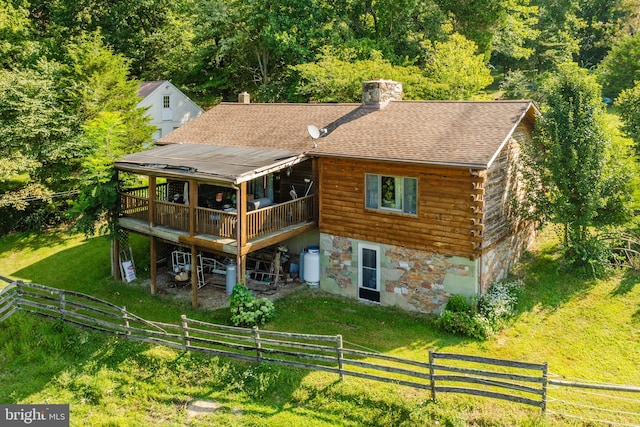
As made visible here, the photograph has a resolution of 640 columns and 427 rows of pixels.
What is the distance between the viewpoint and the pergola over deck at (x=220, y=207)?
1455cm

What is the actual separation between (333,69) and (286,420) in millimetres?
20533

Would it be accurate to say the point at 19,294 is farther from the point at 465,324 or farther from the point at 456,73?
the point at 456,73

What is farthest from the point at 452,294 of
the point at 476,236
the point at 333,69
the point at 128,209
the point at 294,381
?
the point at 333,69

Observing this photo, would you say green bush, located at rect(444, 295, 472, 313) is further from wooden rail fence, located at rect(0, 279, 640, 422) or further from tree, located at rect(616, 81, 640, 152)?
tree, located at rect(616, 81, 640, 152)

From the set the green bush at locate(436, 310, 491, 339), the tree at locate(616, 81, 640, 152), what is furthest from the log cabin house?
the tree at locate(616, 81, 640, 152)

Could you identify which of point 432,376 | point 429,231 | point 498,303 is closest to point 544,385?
point 432,376

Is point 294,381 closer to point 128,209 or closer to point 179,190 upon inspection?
point 128,209

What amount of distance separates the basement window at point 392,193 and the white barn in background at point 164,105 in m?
23.3

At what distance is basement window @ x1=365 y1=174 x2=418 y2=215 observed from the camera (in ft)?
48.2

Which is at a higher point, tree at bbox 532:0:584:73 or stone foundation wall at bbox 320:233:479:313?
tree at bbox 532:0:584:73

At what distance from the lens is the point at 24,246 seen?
23.3 metres

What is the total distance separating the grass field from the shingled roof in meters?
4.61

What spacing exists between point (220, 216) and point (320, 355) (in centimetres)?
521

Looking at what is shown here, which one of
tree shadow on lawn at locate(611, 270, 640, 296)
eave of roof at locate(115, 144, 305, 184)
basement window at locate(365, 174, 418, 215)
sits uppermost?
eave of roof at locate(115, 144, 305, 184)
